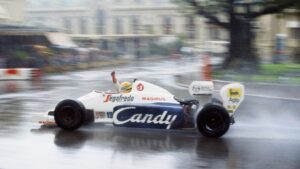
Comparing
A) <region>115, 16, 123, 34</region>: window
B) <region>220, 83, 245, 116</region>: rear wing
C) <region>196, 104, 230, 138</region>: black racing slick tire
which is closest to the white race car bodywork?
<region>196, 104, 230, 138</region>: black racing slick tire

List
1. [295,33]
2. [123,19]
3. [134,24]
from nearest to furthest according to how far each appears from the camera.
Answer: [295,33]
[134,24]
[123,19]

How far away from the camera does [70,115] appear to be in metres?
9.52

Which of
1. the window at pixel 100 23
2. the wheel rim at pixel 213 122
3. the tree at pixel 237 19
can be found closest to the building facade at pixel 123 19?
the window at pixel 100 23

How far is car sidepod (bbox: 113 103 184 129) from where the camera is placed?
9023 millimetres

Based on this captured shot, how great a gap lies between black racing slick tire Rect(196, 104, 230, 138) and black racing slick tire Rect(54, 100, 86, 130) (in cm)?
210

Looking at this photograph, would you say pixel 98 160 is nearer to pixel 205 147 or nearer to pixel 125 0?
pixel 205 147

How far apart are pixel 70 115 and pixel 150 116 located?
1.49m

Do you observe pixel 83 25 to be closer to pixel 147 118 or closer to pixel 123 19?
pixel 123 19

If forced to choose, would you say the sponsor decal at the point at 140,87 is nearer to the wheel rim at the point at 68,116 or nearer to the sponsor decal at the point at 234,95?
the wheel rim at the point at 68,116

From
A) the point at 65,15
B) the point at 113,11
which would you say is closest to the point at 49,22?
the point at 65,15

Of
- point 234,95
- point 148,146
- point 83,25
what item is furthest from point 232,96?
point 83,25

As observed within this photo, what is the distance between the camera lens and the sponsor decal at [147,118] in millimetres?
9039

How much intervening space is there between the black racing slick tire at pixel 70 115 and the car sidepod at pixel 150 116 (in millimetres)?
619

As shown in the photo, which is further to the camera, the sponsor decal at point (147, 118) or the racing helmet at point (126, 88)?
the racing helmet at point (126, 88)
